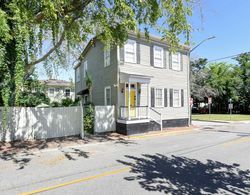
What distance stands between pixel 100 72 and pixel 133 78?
4323 millimetres

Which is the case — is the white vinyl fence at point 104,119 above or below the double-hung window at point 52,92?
below

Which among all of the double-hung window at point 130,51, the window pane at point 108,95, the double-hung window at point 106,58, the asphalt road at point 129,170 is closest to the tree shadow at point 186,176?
the asphalt road at point 129,170

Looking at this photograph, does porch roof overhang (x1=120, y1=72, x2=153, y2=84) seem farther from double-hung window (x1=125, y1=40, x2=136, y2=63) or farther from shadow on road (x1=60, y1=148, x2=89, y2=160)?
shadow on road (x1=60, y1=148, x2=89, y2=160)

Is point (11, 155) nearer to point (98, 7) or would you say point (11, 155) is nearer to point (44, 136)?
point (44, 136)

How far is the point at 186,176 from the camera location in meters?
6.48

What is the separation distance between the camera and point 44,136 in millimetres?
12336

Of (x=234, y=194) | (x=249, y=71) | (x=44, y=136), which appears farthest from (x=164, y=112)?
(x=249, y=71)

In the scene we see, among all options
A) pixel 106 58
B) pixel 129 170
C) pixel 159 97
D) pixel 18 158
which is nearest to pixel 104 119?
Answer: pixel 106 58

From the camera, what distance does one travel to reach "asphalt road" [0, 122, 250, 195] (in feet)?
18.1

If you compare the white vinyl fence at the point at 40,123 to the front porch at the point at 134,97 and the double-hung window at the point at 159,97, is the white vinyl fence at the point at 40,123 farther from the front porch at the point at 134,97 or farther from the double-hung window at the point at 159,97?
the double-hung window at the point at 159,97

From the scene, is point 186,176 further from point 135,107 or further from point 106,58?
point 106,58

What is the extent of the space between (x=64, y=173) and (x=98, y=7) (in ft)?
25.3

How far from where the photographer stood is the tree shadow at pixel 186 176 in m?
5.53

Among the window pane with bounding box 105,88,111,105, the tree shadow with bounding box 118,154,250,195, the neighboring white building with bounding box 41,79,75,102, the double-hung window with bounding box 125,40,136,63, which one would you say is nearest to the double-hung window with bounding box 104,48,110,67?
the double-hung window with bounding box 125,40,136,63
